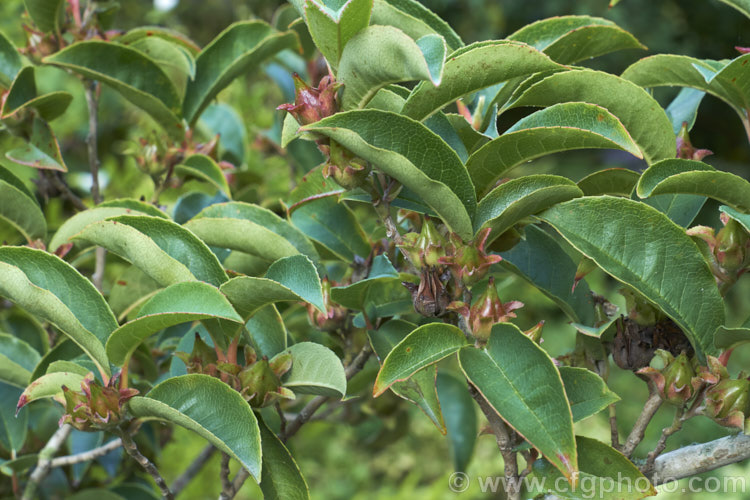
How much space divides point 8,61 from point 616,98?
87 centimetres

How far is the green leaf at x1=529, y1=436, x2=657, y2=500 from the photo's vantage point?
0.67 meters

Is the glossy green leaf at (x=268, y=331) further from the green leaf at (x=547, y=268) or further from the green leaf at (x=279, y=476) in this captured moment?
the green leaf at (x=547, y=268)

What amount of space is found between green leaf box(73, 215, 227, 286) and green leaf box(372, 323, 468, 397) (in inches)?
7.9

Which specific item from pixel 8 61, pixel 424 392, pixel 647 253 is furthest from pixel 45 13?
pixel 647 253

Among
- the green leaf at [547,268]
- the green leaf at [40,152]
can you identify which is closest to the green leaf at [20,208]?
the green leaf at [40,152]

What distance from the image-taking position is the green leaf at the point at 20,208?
920mm

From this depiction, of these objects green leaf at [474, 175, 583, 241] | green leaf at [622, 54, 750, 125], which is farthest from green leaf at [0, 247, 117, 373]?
green leaf at [622, 54, 750, 125]

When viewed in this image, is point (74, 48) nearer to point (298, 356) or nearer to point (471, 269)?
point (298, 356)

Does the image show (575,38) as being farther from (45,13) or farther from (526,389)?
(45,13)

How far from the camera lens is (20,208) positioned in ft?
3.13

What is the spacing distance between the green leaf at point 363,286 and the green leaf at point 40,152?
48 cm

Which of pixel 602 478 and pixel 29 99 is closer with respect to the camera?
pixel 602 478

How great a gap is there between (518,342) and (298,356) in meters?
0.25

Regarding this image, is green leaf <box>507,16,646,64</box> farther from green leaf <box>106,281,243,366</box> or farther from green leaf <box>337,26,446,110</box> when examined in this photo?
green leaf <box>106,281,243,366</box>
